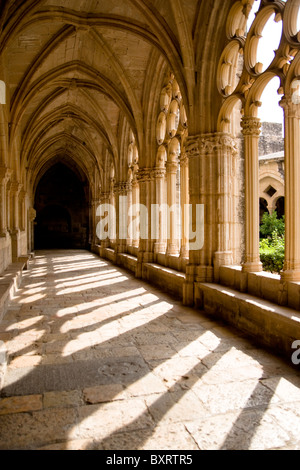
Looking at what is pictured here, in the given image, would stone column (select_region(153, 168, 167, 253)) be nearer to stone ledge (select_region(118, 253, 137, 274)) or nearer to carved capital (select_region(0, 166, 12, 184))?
stone ledge (select_region(118, 253, 137, 274))

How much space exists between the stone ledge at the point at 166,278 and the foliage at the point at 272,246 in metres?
3.62

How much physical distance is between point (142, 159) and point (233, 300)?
517 centimetres

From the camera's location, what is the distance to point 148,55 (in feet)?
26.5

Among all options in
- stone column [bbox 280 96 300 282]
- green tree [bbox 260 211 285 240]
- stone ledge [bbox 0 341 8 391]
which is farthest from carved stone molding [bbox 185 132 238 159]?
green tree [bbox 260 211 285 240]

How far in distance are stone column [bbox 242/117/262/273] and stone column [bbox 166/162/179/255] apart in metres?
2.94

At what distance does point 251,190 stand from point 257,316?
1630 millimetres

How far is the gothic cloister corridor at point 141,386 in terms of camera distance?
6.74 feet

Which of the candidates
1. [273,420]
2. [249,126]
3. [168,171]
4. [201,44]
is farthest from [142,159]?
[273,420]

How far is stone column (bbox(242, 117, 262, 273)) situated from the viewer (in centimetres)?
461

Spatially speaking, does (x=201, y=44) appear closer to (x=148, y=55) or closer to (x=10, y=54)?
(x=148, y=55)

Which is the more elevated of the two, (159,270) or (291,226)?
(291,226)

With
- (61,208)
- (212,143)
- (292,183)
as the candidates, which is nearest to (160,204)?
(212,143)

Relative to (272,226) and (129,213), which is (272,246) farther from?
(129,213)
